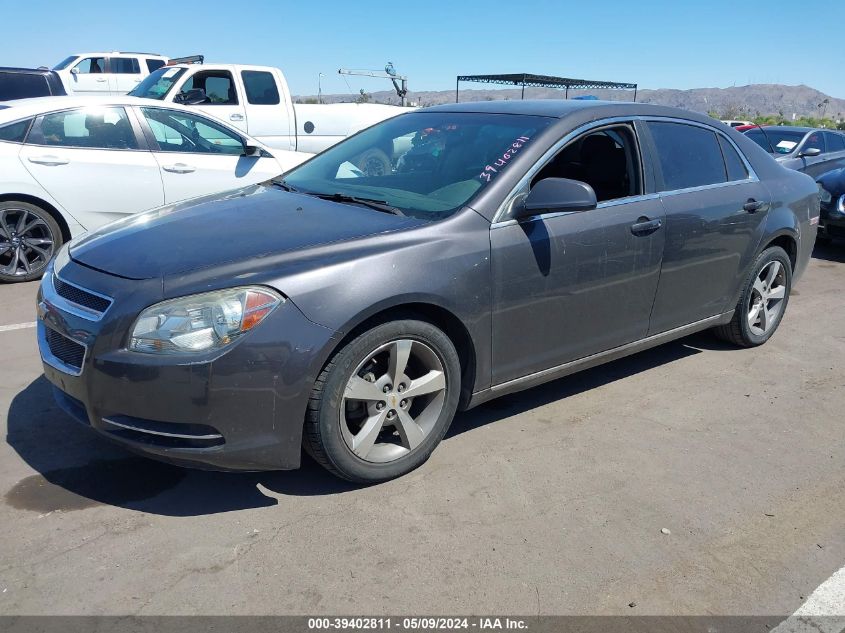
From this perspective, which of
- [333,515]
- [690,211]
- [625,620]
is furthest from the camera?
[690,211]

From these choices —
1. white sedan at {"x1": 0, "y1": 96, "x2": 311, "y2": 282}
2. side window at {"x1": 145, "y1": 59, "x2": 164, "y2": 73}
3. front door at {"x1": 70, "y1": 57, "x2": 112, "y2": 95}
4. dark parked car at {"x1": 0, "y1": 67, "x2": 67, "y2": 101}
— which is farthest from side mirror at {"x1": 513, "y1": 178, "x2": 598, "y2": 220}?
side window at {"x1": 145, "y1": 59, "x2": 164, "y2": 73}

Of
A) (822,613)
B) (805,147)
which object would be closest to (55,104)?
(822,613)

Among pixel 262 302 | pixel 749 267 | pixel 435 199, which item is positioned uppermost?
pixel 435 199

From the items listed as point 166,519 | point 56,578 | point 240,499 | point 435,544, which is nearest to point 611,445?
point 435,544

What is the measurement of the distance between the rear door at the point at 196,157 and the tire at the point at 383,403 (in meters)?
4.56

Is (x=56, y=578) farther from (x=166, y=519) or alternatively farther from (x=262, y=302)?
(x=262, y=302)

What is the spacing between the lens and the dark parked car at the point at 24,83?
11055 mm

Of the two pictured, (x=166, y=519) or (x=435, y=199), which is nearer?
(x=166, y=519)

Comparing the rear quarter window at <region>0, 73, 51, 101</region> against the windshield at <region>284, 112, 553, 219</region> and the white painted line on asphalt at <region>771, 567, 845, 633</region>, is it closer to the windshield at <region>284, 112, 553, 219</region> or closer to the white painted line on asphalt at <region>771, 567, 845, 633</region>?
the windshield at <region>284, 112, 553, 219</region>

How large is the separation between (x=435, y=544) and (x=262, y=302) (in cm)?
116

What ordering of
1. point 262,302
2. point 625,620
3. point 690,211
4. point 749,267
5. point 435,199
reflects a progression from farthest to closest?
point 749,267 < point 690,211 < point 435,199 < point 262,302 < point 625,620

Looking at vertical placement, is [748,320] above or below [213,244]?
below

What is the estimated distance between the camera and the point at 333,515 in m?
3.07

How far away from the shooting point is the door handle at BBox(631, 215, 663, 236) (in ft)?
13.1
